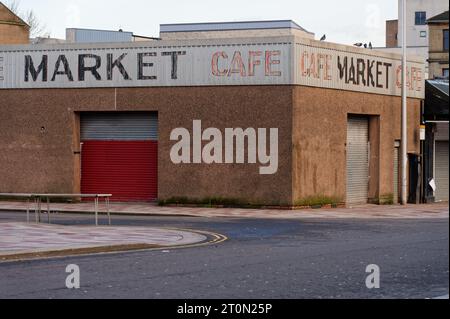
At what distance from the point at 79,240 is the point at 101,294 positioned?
29.5 feet

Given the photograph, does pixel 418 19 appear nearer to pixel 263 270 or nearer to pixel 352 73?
pixel 352 73

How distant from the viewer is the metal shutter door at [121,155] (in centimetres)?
3894

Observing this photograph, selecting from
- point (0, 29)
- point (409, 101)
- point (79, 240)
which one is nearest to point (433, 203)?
point (409, 101)

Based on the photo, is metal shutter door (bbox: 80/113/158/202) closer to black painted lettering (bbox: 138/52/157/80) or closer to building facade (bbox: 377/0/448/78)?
black painted lettering (bbox: 138/52/157/80)

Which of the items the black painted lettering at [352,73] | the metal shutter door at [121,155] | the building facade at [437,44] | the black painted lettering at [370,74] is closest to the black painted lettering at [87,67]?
the metal shutter door at [121,155]

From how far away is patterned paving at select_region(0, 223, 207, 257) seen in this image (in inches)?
811

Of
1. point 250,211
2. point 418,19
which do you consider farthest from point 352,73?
point 418,19

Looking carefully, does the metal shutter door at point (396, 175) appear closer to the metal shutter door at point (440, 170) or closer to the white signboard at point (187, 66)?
the white signboard at point (187, 66)

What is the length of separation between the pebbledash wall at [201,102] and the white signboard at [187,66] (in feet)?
0.11

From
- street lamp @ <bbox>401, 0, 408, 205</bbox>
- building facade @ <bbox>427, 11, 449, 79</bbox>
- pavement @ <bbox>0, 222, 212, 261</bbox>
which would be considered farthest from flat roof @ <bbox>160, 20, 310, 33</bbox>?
building facade @ <bbox>427, 11, 449, 79</bbox>

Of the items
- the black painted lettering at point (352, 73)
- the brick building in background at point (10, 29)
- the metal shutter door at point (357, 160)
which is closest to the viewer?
the black painted lettering at point (352, 73)

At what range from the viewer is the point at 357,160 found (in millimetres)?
41375

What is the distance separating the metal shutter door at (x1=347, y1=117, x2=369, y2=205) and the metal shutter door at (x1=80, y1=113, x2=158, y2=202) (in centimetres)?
743

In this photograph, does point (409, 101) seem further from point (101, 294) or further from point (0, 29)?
point (101, 294)
